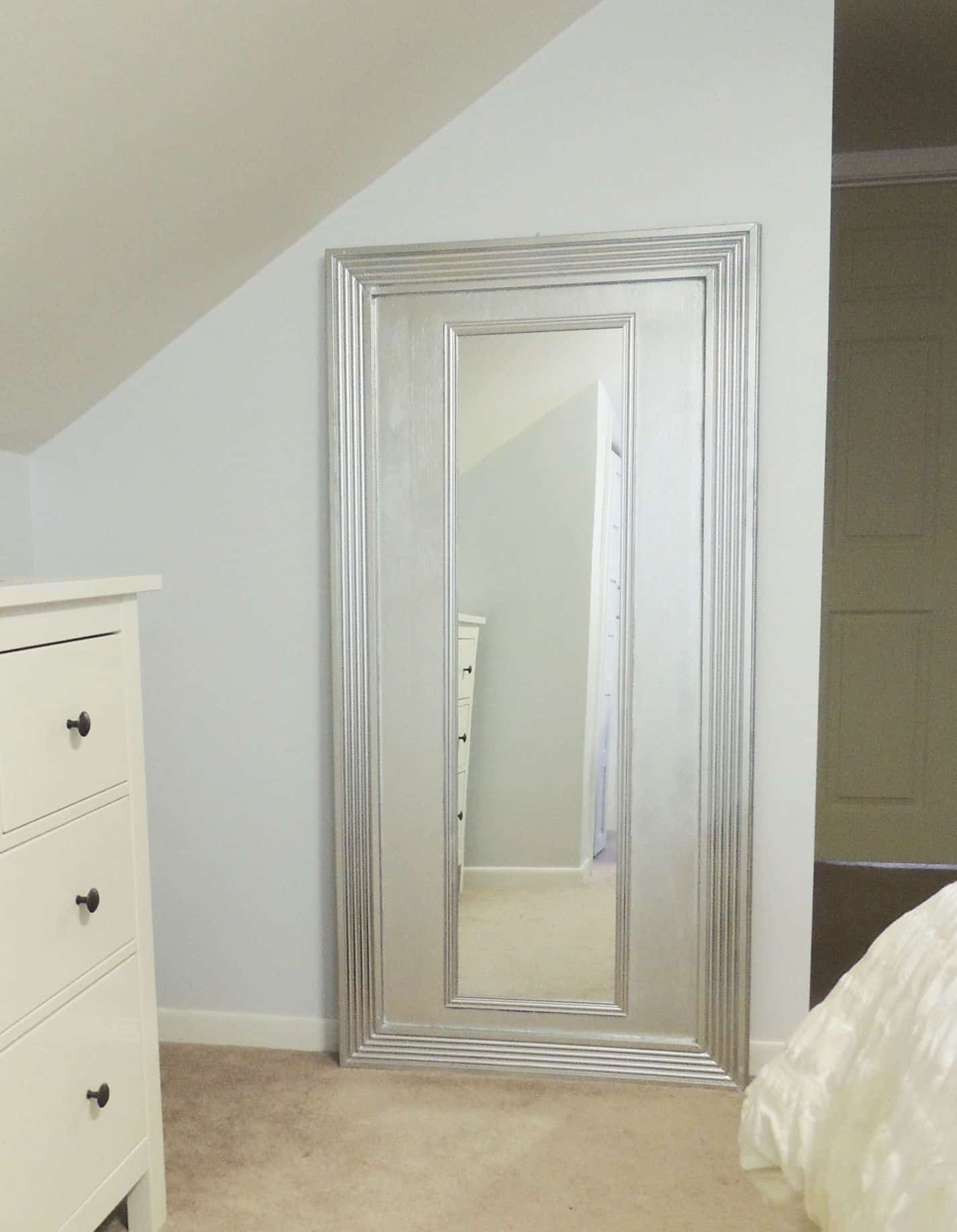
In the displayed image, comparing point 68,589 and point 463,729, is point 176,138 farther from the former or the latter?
point 463,729

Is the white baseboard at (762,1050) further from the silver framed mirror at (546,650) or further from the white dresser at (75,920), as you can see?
the white dresser at (75,920)

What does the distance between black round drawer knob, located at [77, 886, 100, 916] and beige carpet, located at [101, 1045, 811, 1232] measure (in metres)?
0.56

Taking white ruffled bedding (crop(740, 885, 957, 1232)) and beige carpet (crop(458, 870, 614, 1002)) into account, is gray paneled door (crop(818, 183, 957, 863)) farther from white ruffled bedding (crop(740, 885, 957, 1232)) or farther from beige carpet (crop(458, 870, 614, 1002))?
white ruffled bedding (crop(740, 885, 957, 1232))

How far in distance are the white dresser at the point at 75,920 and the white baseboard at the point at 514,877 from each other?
2.21 ft

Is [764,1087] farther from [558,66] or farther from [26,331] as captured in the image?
[558,66]

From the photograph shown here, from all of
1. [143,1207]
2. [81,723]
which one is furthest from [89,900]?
[143,1207]

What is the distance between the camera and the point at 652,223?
191cm

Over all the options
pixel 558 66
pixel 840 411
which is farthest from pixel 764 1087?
pixel 840 411

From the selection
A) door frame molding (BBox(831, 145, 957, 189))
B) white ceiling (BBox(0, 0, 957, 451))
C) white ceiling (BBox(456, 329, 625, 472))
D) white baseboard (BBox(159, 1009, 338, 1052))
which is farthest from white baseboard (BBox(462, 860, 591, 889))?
door frame molding (BBox(831, 145, 957, 189))

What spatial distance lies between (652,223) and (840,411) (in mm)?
1811

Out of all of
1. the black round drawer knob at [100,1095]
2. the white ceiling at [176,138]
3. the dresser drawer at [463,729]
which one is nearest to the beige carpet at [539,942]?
the dresser drawer at [463,729]

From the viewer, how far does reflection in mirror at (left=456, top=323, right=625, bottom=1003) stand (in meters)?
1.94

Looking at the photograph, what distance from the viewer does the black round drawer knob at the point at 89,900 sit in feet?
4.43

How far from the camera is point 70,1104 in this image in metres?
1.33
